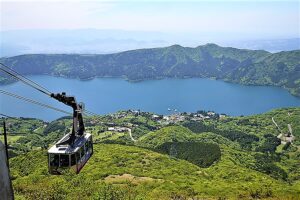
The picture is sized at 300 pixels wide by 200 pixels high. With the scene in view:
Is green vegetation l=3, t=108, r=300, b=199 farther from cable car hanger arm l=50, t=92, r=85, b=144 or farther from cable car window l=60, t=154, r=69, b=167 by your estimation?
cable car window l=60, t=154, r=69, b=167

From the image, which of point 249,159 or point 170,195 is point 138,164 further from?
point 249,159


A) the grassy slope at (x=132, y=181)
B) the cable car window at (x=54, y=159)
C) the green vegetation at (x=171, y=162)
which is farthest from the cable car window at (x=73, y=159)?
the grassy slope at (x=132, y=181)

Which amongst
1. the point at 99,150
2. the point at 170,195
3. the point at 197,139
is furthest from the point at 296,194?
the point at 197,139

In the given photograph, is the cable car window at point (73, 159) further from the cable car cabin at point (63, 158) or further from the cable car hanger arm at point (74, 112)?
the cable car hanger arm at point (74, 112)

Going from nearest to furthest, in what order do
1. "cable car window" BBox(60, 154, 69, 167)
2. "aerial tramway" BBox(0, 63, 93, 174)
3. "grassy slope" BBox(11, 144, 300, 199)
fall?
"aerial tramway" BBox(0, 63, 93, 174), "cable car window" BBox(60, 154, 69, 167), "grassy slope" BBox(11, 144, 300, 199)

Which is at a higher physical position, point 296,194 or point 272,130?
point 296,194

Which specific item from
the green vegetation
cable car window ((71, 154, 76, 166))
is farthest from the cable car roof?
the green vegetation
